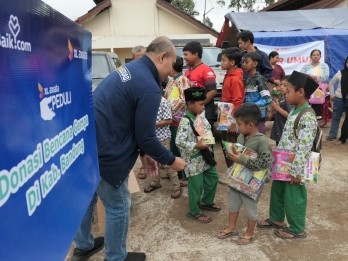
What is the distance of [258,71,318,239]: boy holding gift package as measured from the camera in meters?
2.63

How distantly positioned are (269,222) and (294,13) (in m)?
9.08

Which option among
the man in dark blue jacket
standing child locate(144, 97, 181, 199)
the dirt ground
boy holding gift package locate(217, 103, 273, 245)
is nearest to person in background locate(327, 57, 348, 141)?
the dirt ground

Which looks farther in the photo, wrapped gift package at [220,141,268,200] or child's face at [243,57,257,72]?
child's face at [243,57,257,72]

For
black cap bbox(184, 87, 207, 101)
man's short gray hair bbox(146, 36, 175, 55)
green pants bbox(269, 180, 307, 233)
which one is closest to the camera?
man's short gray hair bbox(146, 36, 175, 55)

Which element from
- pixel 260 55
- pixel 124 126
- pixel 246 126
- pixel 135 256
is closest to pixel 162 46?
pixel 124 126

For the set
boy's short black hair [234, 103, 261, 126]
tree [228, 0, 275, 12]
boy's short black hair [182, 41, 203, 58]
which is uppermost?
tree [228, 0, 275, 12]

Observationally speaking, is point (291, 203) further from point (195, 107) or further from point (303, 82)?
point (195, 107)

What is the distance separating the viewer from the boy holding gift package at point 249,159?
2668 millimetres

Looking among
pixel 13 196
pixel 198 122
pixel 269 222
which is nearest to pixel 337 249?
pixel 269 222

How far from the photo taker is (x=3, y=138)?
2.85ft

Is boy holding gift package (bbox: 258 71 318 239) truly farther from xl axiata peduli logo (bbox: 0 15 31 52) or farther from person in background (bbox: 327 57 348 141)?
person in background (bbox: 327 57 348 141)

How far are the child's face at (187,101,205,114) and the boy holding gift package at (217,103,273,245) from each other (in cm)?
47

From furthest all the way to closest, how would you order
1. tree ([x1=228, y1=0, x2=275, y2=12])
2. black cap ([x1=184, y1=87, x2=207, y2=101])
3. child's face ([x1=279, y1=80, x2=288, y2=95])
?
tree ([x1=228, y1=0, x2=275, y2=12]) → black cap ([x1=184, y1=87, x2=207, y2=101]) → child's face ([x1=279, y1=80, x2=288, y2=95])

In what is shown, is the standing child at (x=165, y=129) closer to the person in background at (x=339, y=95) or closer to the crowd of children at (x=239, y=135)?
the crowd of children at (x=239, y=135)
